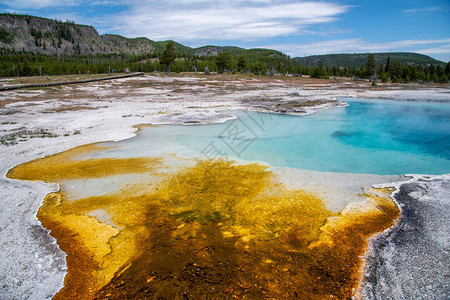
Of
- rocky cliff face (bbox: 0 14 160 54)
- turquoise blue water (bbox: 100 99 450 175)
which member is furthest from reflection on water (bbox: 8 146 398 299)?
rocky cliff face (bbox: 0 14 160 54)

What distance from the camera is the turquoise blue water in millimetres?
12406

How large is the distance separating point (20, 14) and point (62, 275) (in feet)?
817

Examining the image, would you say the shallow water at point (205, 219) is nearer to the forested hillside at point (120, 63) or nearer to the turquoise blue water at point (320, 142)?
the turquoise blue water at point (320, 142)

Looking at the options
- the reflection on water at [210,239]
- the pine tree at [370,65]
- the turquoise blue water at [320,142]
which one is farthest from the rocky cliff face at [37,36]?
→ the reflection on water at [210,239]

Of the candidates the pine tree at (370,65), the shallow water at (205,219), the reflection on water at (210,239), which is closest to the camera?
the reflection on water at (210,239)

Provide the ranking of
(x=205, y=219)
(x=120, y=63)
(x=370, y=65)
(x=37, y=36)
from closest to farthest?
(x=205, y=219) < (x=370, y=65) < (x=120, y=63) < (x=37, y=36)

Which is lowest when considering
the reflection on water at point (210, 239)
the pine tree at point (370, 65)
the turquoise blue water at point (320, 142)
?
the reflection on water at point (210, 239)

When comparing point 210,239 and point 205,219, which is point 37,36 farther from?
point 210,239

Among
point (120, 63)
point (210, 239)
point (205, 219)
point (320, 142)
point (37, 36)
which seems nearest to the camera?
point (210, 239)

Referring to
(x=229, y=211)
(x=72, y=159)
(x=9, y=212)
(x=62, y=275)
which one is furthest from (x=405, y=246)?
(x=72, y=159)

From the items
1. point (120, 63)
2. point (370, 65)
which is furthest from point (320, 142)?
point (120, 63)

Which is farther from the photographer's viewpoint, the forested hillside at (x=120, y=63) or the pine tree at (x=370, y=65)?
the pine tree at (x=370, y=65)

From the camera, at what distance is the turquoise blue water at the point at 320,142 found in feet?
40.7

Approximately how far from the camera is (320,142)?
633 inches
